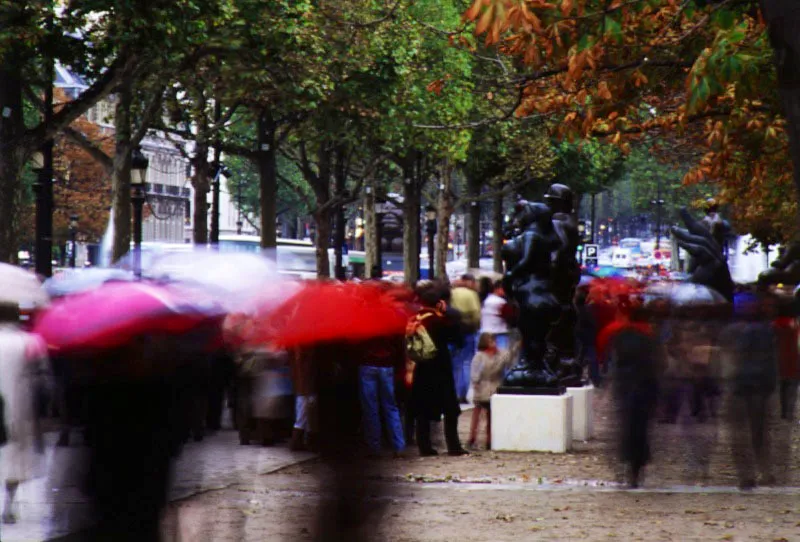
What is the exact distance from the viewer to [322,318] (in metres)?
7.93

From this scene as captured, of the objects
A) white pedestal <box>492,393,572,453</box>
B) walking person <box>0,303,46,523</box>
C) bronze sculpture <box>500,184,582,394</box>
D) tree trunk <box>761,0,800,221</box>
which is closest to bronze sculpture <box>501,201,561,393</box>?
bronze sculpture <box>500,184,582,394</box>

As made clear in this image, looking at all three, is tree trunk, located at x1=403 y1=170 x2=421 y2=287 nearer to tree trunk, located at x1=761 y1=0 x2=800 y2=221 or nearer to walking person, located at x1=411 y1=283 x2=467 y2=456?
walking person, located at x1=411 y1=283 x2=467 y2=456

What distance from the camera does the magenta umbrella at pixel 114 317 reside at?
7.64 meters

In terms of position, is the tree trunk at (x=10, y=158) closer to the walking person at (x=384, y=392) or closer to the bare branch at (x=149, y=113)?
the bare branch at (x=149, y=113)

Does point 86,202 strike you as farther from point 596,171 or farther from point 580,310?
point 580,310

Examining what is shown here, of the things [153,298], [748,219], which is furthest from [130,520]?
[748,219]

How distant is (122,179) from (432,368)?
20.0 metres

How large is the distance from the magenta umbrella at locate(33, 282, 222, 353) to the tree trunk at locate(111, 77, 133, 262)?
1012 inches

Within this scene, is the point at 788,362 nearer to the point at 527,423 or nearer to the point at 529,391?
the point at 529,391

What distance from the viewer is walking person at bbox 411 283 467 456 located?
632 inches

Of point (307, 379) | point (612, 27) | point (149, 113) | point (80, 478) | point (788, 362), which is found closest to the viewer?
point (307, 379)

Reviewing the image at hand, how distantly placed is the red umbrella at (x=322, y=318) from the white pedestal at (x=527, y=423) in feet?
27.8

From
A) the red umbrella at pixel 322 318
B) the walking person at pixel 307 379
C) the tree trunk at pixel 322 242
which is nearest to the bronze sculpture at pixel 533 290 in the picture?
the walking person at pixel 307 379

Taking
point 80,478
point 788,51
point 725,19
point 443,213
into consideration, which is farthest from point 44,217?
point 443,213
